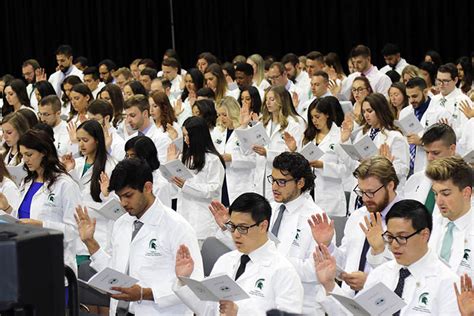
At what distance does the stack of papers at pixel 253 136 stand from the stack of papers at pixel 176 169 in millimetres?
1452

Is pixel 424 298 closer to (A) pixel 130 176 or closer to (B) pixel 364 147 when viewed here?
(A) pixel 130 176

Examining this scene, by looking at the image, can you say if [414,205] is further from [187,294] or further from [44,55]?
[44,55]

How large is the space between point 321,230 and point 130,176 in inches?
45.3

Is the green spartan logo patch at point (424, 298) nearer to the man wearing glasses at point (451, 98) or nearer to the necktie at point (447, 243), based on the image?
the necktie at point (447, 243)

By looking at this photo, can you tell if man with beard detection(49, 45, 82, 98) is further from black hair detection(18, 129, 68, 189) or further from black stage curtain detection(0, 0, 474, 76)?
black hair detection(18, 129, 68, 189)

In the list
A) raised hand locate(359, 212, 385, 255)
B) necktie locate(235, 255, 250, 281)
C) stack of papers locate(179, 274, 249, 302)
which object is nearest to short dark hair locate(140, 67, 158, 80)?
raised hand locate(359, 212, 385, 255)

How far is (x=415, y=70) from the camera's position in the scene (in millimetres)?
11961

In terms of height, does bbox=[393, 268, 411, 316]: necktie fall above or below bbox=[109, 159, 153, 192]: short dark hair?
below

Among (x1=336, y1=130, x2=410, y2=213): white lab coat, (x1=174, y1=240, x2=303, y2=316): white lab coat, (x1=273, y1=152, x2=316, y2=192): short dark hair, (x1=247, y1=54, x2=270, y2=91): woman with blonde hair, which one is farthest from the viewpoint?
(x1=247, y1=54, x2=270, y2=91): woman with blonde hair

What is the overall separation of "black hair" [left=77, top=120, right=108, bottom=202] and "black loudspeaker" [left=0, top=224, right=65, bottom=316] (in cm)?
542

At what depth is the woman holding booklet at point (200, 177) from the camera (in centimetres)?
809

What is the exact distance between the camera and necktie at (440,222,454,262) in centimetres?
544

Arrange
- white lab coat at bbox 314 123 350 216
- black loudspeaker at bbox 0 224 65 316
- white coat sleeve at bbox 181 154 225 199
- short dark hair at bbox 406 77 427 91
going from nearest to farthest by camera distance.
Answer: black loudspeaker at bbox 0 224 65 316 < white coat sleeve at bbox 181 154 225 199 < white lab coat at bbox 314 123 350 216 < short dark hair at bbox 406 77 427 91

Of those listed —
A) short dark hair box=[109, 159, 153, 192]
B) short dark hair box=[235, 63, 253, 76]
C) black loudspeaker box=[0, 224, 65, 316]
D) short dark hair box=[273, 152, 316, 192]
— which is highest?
black loudspeaker box=[0, 224, 65, 316]
